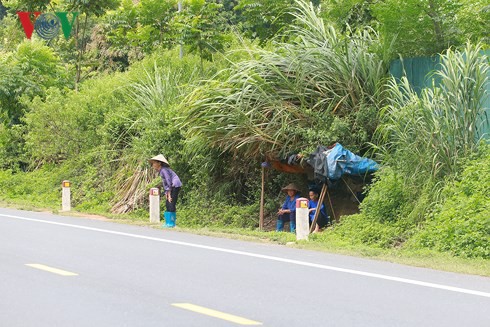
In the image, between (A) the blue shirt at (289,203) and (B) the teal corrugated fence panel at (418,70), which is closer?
(B) the teal corrugated fence panel at (418,70)

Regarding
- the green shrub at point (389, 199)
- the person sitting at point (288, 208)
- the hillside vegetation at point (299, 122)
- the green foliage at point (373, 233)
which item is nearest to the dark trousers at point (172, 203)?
the hillside vegetation at point (299, 122)

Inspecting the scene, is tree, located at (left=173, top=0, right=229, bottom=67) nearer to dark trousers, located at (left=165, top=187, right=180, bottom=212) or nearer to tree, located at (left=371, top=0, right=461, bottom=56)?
dark trousers, located at (left=165, top=187, right=180, bottom=212)

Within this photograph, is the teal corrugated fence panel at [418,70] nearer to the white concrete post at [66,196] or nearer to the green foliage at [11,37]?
the white concrete post at [66,196]

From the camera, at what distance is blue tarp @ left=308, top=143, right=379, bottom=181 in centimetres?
1734

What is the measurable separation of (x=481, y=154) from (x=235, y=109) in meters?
5.30

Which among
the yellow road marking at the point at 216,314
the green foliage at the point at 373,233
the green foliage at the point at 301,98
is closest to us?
the yellow road marking at the point at 216,314

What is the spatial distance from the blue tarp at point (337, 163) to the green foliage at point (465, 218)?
2.68 m

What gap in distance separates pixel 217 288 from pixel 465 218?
5663mm

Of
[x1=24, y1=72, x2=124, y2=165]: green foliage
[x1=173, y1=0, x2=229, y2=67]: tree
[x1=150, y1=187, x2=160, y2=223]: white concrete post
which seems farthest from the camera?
[x1=24, y1=72, x2=124, y2=165]: green foliage

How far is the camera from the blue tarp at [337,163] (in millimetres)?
17344

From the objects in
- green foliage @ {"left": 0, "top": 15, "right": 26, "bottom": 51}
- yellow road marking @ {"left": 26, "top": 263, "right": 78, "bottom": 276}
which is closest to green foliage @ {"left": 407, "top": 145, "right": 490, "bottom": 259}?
yellow road marking @ {"left": 26, "top": 263, "right": 78, "bottom": 276}

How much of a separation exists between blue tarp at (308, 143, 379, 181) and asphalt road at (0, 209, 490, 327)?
311cm

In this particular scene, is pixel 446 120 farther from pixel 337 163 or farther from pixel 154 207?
pixel 154 207

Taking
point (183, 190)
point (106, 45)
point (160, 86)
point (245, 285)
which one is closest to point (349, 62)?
point (183, 190)
